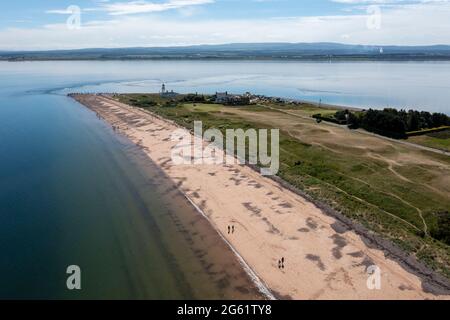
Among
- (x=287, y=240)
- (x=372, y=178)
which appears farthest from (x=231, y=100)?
(x=287, y=240)

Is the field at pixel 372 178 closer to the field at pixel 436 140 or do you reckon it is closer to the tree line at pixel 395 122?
the tree line at pixel 395 122

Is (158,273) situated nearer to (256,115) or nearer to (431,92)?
(256,115)

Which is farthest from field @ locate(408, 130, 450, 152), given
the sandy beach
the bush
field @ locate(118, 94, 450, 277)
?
the sandy beach

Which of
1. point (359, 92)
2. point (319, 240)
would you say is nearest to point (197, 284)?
point (319, 240)

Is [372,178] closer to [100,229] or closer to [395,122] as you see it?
[395,122]

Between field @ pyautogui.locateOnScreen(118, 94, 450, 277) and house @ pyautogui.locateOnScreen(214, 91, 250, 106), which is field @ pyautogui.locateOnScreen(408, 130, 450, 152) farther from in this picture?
house @ pyautogui.locateOnScreen(214, 91, 250, 106)

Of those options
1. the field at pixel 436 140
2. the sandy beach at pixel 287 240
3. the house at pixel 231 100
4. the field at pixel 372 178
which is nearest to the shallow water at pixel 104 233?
the sandy beach at pixel 287 240
